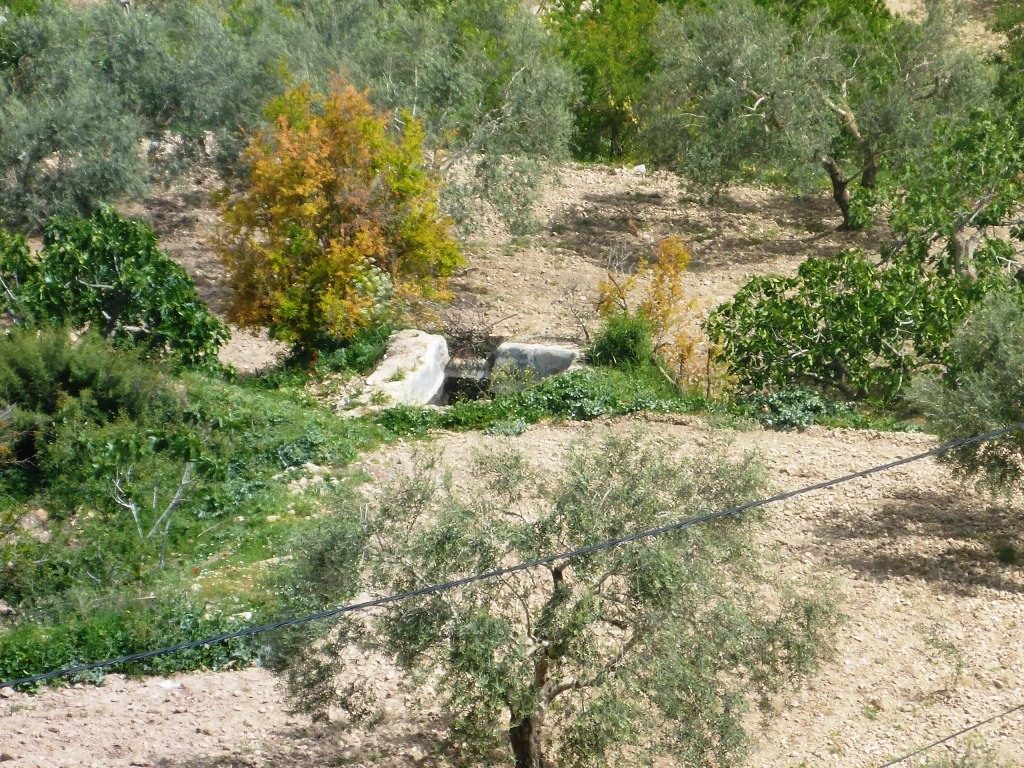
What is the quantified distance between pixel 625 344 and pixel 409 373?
2601mm

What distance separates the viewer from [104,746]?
885 centimetres

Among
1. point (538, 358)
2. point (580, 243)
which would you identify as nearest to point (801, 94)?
point (580, 243)

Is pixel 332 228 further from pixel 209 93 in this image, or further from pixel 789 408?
pixel 789 408

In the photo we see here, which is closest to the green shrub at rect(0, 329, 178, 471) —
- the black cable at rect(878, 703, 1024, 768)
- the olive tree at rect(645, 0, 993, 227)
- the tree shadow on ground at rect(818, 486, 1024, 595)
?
the tree shadow on ground at rect(818, 486, 1024, 595)

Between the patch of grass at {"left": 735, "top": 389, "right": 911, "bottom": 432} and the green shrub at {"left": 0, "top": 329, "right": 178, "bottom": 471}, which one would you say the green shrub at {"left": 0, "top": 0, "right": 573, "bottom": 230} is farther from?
the patch of grass at {"left": 735, "top": 389, "right": 911, "bottom": 432}

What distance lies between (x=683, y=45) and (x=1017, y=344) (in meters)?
11.8

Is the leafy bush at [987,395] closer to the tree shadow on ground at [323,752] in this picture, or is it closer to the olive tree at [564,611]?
the olive tree at [564,611]

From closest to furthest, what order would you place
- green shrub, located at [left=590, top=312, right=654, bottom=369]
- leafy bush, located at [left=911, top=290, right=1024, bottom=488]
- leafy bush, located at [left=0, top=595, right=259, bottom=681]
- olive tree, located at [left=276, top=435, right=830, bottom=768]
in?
olive tree, located at [left=276, top=435, right=830, bottom=768]
leafy bush, located at [left=0, top=595, right=259, bottom=681]
leafy bush, located at [left=911, top=290, right=1024, bottom=488]
green shrub, located at [left=590, top=312, right=654, bottom=369]

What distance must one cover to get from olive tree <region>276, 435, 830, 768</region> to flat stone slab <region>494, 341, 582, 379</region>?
873 centimetres

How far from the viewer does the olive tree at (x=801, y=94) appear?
20.9 meters

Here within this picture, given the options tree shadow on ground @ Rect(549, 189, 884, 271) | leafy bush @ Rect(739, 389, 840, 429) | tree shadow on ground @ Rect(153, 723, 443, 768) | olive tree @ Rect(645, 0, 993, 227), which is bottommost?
tree shadow on ground @ Rect(153, 723, 443, 768)

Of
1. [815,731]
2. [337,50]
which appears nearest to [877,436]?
[815,731]

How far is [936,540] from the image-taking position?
39.5 ft

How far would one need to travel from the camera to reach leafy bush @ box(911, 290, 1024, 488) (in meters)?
11.2
